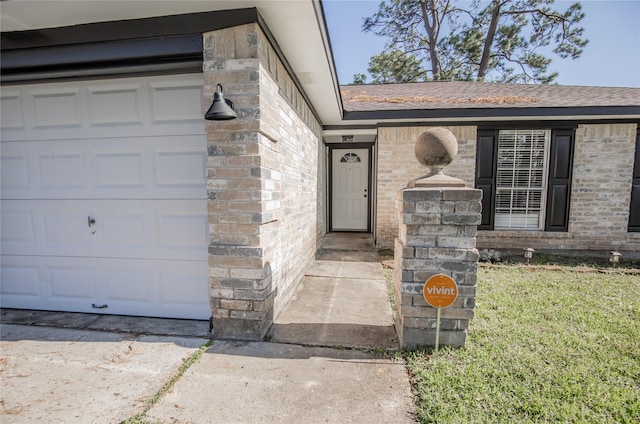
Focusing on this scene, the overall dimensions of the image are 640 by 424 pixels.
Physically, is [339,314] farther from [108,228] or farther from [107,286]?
[108,228]

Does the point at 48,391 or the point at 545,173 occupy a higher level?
the point at 545,173

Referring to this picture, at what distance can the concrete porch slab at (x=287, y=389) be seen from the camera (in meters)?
1.67

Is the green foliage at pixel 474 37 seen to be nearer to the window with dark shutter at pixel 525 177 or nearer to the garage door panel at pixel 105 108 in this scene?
the window with dark shutter at pixel 525 177

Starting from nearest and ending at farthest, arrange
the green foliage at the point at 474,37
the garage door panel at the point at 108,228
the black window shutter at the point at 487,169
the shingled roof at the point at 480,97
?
the garage door panel at the point at 108,228
the shingled roof at the point at 480,97
the black window shutter at the point at 487,169
the green foliage at the point at 474,37

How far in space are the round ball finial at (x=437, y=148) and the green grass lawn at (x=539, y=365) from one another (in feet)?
4.95

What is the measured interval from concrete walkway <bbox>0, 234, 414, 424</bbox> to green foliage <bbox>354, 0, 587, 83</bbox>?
1576 cm

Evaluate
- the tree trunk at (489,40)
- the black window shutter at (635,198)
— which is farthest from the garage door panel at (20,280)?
the tree trunk at (489,40)

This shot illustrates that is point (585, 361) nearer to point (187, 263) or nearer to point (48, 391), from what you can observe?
point (187, 263)

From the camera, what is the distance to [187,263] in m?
2.80

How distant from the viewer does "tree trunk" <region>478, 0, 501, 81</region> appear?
13781 millimetres

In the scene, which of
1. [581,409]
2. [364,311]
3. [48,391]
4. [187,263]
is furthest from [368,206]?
[48,391]

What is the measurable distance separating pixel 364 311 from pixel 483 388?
1373 mm

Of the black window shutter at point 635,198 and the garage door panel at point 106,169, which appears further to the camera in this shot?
the black window shutter at point 635,198

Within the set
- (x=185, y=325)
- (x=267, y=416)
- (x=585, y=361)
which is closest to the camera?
(x=267, y=416)
